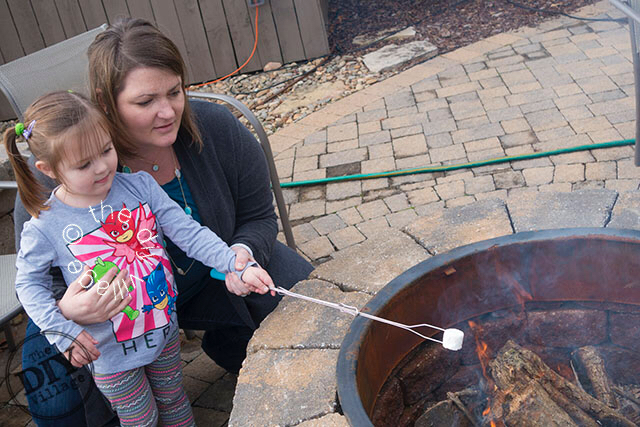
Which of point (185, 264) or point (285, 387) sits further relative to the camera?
point (185, 264)

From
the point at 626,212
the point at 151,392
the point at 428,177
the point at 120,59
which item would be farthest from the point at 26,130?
the point at 428,177

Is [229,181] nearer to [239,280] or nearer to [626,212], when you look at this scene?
[239,280]

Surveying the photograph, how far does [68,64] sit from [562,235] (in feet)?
7.30

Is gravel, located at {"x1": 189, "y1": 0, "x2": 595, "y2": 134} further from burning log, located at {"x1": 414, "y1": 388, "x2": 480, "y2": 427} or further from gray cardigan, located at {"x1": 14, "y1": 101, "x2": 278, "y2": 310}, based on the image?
burning log, located at {"x1": 414, "y1": 388, "x2": 480, "y2": 427}

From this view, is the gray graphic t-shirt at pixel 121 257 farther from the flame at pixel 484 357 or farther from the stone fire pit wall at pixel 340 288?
the flame at pixel 484 357

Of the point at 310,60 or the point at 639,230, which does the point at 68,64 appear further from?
the point at 310,60

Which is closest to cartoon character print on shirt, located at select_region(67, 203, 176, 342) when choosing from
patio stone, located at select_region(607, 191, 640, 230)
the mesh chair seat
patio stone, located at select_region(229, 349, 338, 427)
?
patio stone, located at select_region(229, 349, 338, 427)

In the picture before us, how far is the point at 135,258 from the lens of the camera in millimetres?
1821

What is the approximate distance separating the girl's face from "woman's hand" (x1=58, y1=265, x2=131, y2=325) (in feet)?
0.65

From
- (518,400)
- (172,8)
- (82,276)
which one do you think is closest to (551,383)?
(518,400)

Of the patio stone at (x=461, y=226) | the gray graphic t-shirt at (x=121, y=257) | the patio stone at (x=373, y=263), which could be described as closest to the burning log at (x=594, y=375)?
the patio stone at (x=461, y=226)

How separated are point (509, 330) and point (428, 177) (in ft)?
5.77

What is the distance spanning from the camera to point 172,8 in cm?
547

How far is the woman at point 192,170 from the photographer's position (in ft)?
6.07
